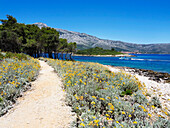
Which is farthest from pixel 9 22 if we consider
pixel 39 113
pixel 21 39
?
pixel 39 113

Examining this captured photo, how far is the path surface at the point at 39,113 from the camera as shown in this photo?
4.18 meters

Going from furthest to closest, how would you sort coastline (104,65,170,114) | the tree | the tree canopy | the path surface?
the tree → the tree canopy → coastline (104,65,170,114) → the path surface

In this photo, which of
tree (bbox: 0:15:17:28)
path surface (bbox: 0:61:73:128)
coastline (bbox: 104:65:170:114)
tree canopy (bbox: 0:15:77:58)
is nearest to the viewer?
path surface (bbox: 0:61:73:128)

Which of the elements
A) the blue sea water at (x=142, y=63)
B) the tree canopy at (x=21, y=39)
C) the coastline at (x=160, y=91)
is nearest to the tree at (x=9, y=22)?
the tree canopy at (x=21, y=39)

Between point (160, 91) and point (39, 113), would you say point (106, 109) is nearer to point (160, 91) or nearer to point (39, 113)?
point (39, 113)

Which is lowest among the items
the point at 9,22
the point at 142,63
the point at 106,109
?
the point at 142,63

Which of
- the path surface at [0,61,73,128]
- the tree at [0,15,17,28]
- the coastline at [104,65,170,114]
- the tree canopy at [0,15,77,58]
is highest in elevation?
the tree at [0,15,17,28]

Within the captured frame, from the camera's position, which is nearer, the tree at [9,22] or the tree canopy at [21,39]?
the tree canopy at [21,39]

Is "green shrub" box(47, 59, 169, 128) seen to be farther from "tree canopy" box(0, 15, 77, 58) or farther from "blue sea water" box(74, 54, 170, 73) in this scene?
"blue sea water" box(74, 54, 170, 73)

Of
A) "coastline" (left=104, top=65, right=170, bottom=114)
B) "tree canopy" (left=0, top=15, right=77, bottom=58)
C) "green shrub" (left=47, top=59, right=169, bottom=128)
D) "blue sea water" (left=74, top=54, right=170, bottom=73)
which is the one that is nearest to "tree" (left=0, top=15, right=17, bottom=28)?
"tree canopy" (left=0, top=15, right=77, bottom=58)

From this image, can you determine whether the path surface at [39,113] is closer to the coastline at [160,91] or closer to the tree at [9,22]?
the coastline at [160,91]

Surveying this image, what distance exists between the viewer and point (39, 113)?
4.80 meters

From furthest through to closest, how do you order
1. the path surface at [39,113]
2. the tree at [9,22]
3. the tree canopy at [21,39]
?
the tree at [9,22] < the tree canopy at [21,39] < the path surface at [39,113]

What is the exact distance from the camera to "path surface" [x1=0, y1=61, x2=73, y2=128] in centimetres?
418
